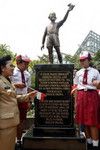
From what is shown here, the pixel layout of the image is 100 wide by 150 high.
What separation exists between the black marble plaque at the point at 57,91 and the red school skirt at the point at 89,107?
223 mm

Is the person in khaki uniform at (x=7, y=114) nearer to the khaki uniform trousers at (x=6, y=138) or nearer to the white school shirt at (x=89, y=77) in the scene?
the khaki uniform trousers at (x=6, y=138)

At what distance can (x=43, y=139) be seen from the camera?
6.82 metres

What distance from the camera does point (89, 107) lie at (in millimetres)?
6879

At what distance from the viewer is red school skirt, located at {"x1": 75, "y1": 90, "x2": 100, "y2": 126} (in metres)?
6.83

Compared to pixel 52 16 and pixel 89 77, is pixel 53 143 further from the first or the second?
pixel 52 16

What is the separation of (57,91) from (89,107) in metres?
0.70

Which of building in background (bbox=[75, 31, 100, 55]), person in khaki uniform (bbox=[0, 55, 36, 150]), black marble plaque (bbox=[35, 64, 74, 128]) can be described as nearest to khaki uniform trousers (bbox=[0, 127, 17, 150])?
person in khaki uniform (bbox=[0, 55, 36, 150])

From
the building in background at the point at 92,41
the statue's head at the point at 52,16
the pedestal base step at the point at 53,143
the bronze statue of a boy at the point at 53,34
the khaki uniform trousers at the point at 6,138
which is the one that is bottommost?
the pedestal base step at the point at 53,143

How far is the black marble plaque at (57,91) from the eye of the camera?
704 cm

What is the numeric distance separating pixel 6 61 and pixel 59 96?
1993 mm

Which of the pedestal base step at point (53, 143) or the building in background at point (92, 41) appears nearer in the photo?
the pedestal base step at point (53, 143)

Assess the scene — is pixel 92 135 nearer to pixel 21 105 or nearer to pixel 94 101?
pixel 94 101

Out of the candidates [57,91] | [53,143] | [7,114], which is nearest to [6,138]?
[7,114]

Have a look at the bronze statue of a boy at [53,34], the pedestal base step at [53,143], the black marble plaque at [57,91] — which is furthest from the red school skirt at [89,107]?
the bronze statue of a boy at [53,34]
